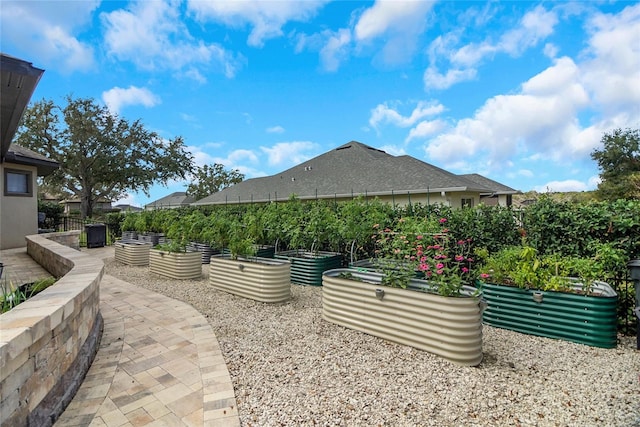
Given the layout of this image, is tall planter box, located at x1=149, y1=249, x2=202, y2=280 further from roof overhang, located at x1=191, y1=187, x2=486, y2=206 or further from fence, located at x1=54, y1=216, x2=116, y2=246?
fence, located at x1=54, y1=216, x2=116, y2=246

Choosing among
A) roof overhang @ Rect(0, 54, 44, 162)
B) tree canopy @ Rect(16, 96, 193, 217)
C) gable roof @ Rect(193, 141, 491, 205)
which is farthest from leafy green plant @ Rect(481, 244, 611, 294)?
tree canopy @ Rect(16, 96, 193, 217)

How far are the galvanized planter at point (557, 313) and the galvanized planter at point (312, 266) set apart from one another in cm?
297

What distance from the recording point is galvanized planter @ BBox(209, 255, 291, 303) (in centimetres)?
497

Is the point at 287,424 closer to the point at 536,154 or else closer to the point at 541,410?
the point at 541,410

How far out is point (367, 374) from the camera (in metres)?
2.67

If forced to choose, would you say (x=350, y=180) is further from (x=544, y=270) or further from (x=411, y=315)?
(x=411, y=315)

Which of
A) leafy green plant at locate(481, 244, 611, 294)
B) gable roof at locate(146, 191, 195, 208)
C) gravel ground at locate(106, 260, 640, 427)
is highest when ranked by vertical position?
gable roof at locate(146, 191, 195, 208)

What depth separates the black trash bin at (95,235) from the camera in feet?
42.7

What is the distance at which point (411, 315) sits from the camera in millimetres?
3115

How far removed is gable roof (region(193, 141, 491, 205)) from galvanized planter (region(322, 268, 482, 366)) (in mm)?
7225

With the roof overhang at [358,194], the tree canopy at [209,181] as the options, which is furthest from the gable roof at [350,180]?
the tree canopy at [209,181]

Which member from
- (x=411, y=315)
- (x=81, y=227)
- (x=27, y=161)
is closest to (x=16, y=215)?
(x=27, y=161)

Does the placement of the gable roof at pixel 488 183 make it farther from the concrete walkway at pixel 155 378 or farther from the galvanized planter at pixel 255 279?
the concrete walkway at pixel 155 378

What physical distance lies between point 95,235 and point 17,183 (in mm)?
3463
